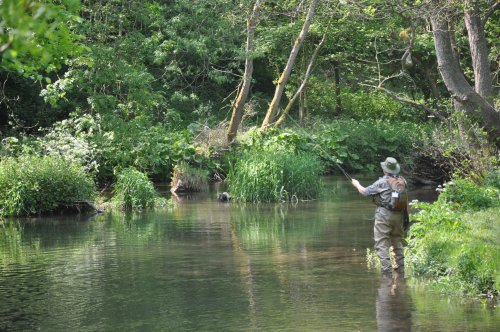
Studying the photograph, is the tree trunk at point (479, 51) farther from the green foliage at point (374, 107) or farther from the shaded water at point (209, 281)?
the green foliage at point (374, 107)

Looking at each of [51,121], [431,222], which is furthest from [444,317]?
[51,121]

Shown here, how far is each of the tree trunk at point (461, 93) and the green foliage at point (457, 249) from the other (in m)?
3.39

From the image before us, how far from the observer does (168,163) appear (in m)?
28.5

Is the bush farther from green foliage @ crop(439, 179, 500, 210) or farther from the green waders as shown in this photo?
the green waders

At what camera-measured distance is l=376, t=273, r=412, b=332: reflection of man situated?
30.5 ft

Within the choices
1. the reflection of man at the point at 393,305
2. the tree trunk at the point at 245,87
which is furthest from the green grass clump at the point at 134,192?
the reflection of man at the point at 393,305

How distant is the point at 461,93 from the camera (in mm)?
16453

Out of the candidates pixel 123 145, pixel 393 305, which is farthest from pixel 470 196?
pixel 123 145

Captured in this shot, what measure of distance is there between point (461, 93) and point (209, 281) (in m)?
7.02

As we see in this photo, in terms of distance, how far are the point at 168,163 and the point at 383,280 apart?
1744 cm

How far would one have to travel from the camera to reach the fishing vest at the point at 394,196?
11.7 meters

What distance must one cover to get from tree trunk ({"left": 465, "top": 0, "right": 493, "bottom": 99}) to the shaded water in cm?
360

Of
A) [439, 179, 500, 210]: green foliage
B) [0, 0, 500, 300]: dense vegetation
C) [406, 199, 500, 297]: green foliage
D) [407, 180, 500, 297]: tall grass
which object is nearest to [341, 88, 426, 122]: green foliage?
[0, 0, 500, 300]: dense vegetation

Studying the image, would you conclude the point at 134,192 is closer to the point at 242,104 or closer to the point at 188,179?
the point at 188,179
